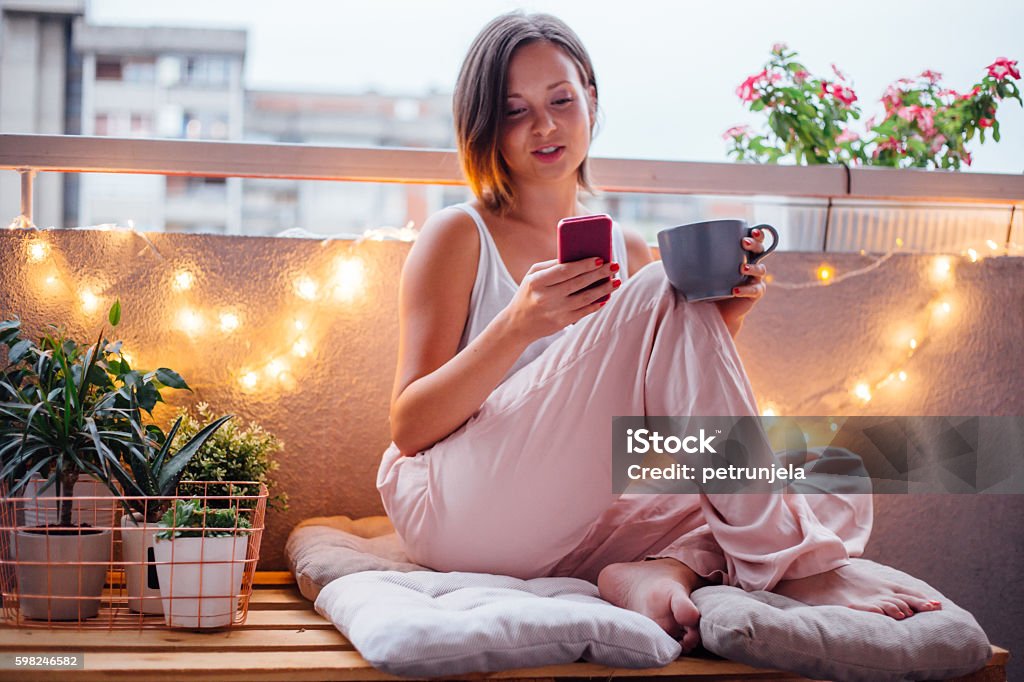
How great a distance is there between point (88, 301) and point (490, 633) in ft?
3.07

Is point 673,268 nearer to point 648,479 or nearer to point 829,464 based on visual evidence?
point 648,479

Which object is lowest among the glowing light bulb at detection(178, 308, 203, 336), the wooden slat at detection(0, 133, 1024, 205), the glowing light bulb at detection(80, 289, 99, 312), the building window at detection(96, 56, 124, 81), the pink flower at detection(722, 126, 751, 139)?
the glowing light bulb at detection(178, 308, 203, 336)

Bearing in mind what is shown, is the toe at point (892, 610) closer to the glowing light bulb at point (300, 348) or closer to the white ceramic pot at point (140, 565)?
the white ceramic pot at point (140, 565)

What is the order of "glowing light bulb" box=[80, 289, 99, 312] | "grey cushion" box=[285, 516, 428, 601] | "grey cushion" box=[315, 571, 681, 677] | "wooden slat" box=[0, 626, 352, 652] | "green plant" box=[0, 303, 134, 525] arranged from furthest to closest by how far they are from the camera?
1. "glowing light bulb" box=[80, 289, 99, 312]
2. "grey cushion" box=[285, 516, 428, 601]
3. "green plant" box=[0, 303, 134, 525]
4. "wooden slat" box=[0, 626, 352, 652]
5. "grey cushion" box=[315, 571, 681, 677]

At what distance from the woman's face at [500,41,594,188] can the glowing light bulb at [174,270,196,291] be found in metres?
0.55

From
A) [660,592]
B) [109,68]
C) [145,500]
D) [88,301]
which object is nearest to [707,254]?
[660,592]

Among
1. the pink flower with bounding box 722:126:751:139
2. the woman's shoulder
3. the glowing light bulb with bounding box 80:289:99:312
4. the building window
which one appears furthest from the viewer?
the building window

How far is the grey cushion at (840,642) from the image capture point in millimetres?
920

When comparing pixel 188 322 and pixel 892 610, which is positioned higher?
pixel 188 322

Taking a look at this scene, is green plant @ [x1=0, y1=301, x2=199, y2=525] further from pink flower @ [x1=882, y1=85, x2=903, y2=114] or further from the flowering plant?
pink flower @ [x1=882, y1=85, x2=903, y2=114]

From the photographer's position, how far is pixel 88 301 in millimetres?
1455

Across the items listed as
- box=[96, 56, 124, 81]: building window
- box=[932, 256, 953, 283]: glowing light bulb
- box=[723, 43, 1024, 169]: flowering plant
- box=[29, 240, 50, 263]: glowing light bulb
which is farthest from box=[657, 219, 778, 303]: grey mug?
box=[96, 56, 124, 81]: building window
